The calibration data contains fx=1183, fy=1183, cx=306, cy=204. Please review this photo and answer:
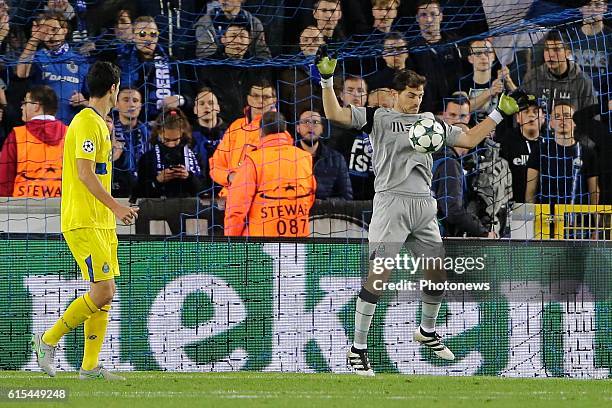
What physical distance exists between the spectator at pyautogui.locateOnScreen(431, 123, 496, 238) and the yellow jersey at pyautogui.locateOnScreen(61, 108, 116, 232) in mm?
3600

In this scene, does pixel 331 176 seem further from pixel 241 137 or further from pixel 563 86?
pixel 563 86

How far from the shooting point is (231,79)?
1093 cm

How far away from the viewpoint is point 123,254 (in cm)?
902

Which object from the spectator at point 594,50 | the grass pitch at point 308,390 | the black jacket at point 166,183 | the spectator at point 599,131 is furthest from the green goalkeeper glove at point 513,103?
the black jacket at point 166,183

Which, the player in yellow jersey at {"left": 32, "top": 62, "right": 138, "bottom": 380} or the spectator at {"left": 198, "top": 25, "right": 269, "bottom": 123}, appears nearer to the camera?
the player in yellow jersey at {"left": 32, "top": 62, "right": 138, "bottom": 380}

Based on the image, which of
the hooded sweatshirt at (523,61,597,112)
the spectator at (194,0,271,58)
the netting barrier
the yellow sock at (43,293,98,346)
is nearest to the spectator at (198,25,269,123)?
the netting barrier

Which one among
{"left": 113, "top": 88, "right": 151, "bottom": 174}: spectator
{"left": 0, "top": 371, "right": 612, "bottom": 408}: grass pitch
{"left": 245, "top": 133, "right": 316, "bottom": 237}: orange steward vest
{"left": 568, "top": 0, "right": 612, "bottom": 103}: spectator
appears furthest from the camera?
{"left": 568, "top": 0, "right": 612, "bottom": 103}: spectator

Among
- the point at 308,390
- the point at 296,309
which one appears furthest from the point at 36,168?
the point at 308,390

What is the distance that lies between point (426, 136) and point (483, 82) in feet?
11.3

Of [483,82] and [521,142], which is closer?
[521,142]

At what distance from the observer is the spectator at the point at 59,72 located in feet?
35.2

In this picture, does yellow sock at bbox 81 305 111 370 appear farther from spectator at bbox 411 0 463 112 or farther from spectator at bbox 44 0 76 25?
spectator at bbox 44 0 76 25

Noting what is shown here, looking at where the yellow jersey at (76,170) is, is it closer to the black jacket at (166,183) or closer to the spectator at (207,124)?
the black jacket at (166,183)

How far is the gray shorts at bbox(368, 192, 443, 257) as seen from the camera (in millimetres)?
7957
